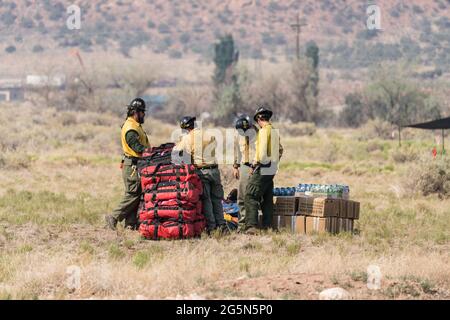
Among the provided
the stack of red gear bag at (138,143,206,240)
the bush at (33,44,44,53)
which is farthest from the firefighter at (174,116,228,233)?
the bush at (33,44,44,53)

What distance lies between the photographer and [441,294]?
37.7 ft

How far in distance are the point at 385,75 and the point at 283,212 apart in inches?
2497

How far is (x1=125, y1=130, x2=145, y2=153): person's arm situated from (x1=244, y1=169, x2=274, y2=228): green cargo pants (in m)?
1.77

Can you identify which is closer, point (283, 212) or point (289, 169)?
point (283, 212)

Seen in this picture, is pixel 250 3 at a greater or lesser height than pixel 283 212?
greater

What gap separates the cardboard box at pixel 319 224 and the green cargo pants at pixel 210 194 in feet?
4.66

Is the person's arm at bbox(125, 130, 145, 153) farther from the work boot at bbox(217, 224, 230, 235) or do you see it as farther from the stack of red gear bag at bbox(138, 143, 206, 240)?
the work boot at bbox(217, 224, 230, 235)

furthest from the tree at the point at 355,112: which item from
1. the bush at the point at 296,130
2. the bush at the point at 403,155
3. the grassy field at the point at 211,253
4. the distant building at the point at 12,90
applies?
the grassy field at the point at 211,253

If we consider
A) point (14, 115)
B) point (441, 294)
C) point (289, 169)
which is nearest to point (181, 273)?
point (441, 294)

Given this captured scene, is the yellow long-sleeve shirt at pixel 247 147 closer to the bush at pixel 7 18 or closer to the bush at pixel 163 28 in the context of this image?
the bush at pixel 163 28

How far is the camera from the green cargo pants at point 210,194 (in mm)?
16219

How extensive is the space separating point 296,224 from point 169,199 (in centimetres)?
237

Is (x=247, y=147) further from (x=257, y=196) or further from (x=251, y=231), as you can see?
(x=251, y=231)
